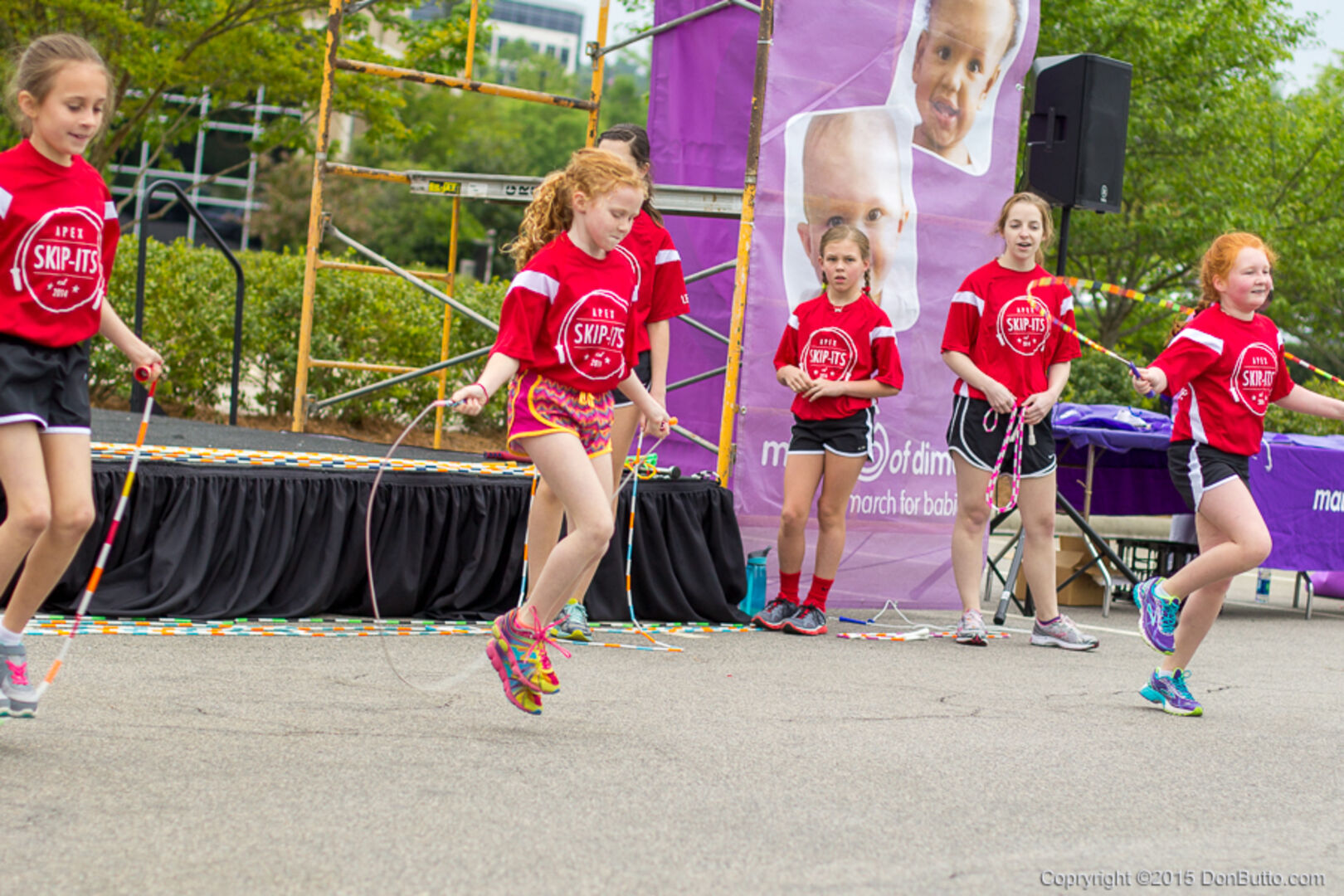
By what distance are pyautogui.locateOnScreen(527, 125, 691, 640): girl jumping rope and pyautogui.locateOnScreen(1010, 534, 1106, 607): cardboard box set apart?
3847 mm

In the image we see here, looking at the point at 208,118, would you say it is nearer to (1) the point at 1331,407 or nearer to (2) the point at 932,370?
(2) the point at 932,370

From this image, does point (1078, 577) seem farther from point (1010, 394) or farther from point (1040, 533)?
point (1010, 394)

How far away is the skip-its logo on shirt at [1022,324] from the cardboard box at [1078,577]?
270 centimetres

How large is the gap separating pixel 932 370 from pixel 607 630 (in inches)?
90.4

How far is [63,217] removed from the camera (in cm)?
346

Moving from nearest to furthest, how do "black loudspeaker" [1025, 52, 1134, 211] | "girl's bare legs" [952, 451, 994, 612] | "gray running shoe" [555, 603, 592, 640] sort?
"gray running shoe" [555, 603, 592, 640], "girl's bare legs" [952, 451, 994, 612], "black loudspeaker" [1025, 52, 1134, 211]

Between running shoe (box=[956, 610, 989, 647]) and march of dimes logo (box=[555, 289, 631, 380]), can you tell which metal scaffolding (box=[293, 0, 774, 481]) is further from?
march of dimes logo (box=[555, 289, 631, 380])

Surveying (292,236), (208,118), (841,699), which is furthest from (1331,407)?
(292,236)

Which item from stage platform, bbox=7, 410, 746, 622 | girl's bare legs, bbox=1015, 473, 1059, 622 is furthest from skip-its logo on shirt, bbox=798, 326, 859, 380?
girl's bare legs, bbox=1015, 473, 1059, 622

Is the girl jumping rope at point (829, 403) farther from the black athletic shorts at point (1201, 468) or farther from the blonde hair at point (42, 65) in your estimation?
the blonde hair at point (42, 65)

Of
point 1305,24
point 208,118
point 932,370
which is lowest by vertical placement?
point 932,370

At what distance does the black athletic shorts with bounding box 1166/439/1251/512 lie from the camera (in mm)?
4816

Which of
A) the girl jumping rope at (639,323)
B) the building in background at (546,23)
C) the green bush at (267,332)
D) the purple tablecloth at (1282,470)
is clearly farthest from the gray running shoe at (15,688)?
the building in background at (546,23)

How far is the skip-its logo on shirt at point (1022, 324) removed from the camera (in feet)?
20.9
